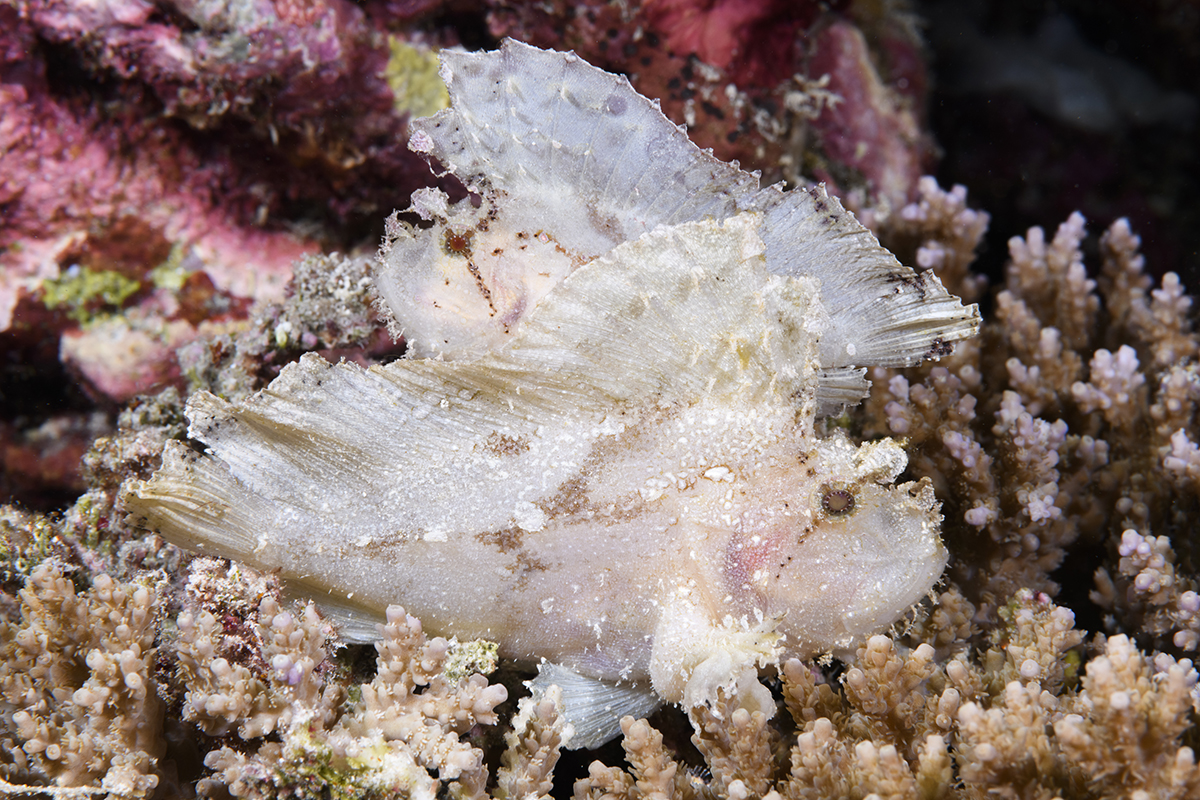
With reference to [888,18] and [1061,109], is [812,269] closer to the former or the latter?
[888,18]

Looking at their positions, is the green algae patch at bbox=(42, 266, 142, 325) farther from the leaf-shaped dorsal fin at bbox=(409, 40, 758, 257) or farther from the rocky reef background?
the leaf-shaped dorsal fin at bbox=(409, 40, 758, 257)

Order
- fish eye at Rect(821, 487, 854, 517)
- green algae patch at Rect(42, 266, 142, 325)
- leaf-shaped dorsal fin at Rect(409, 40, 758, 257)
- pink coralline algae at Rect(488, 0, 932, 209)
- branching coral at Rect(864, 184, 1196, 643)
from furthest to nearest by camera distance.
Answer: green algae patch at Rect(42, 266, 142, 325) < pink coralline algae at Rect(488, 0, 932, 209) < branching coral at Rect(864, 184, 1196, 643) < leaf-shaped dorsal fin at Rect(409, 40, 758, 257) < fish eye at Rect(821, 487, 854, 517)

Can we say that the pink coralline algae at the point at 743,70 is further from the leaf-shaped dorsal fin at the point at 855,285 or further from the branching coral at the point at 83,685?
the branching coral at the point at 83,685

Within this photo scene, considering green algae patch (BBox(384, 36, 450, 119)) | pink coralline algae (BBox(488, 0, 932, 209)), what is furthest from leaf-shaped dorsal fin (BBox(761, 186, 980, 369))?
green algae patch (BBox(384, 36, 450, 119))

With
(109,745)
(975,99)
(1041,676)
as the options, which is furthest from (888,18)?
(109,745)

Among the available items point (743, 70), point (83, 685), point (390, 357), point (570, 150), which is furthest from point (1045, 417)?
point (83, 685)
